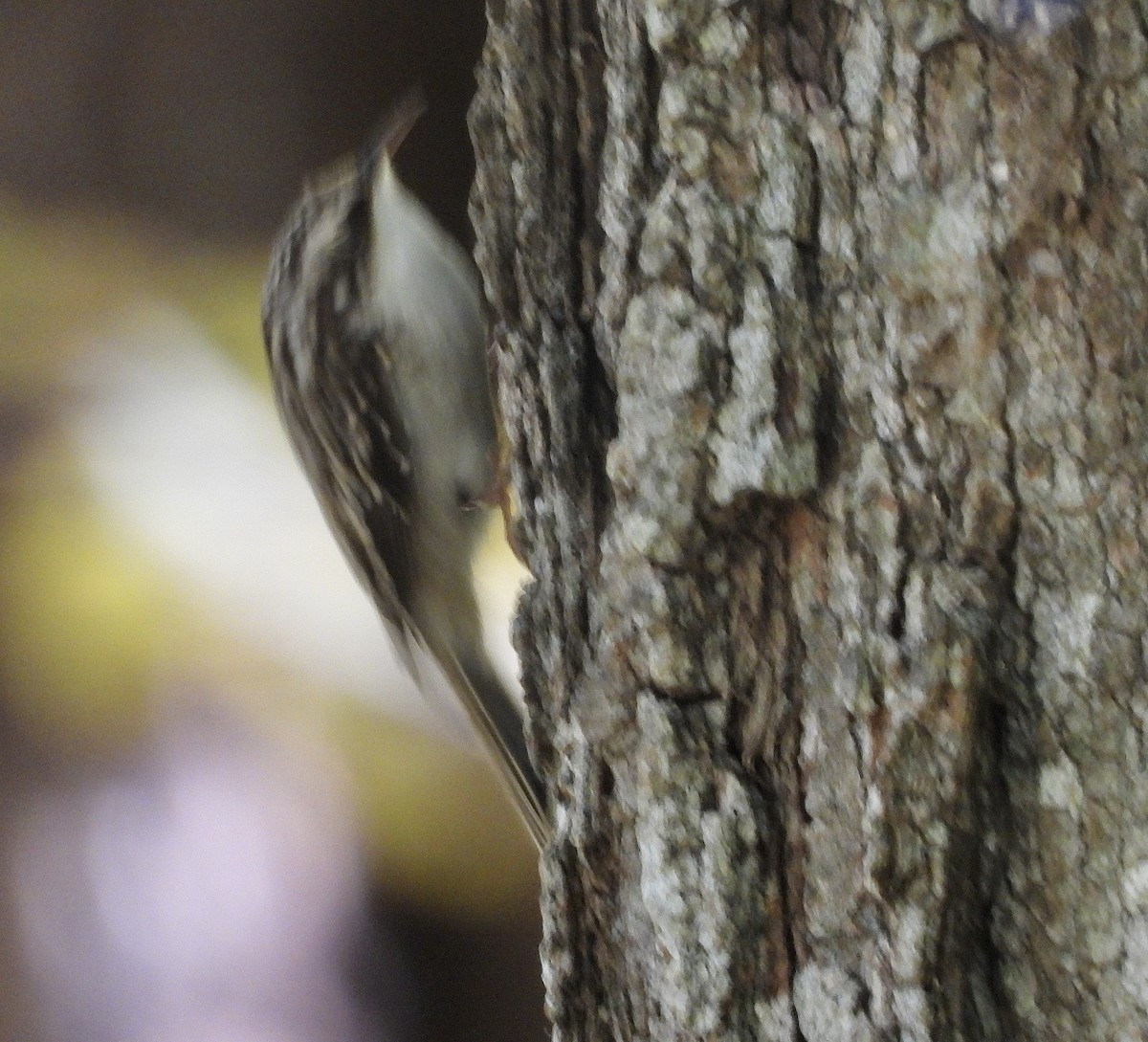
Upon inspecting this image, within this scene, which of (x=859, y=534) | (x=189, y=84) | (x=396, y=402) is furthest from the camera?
(x=396, y=402)

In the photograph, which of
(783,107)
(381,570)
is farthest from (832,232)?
(381,570)

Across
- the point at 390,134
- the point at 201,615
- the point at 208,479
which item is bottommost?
the point at 201,615

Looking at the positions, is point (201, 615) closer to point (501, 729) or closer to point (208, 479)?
point (208, 479)

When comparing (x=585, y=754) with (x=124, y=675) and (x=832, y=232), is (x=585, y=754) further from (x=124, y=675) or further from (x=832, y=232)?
(x=124, y=675)

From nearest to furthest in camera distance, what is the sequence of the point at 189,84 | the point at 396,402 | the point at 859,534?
the point at 859,534 → the point at 189,84 → the point at 396,402

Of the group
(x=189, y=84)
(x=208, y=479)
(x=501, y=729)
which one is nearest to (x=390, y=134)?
(x=189, y=84)

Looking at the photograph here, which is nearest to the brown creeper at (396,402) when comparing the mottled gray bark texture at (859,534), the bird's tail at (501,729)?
the bird's tail at (501,729)
